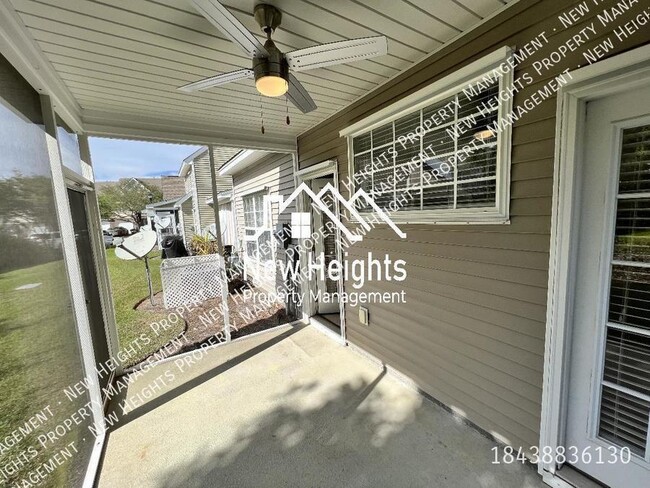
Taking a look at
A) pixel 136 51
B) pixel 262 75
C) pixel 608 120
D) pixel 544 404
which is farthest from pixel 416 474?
pixel 136 51

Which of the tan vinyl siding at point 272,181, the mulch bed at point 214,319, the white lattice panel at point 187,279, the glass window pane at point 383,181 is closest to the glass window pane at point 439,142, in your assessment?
the glass window pane at point 383,181

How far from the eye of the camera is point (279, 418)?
2.21 m

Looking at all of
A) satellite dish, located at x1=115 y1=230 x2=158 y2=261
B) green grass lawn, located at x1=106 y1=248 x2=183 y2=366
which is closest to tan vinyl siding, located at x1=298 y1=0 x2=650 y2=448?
green grass lawn, located at x1=106 y1=248 x2=183 y2=366

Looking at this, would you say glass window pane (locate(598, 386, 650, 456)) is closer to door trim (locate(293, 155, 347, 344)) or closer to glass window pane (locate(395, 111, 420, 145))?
glass window pane (locate(395, 111, 420, 145))

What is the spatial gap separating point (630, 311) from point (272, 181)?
14.9 feet

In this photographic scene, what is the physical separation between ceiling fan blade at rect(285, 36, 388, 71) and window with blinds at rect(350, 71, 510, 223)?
0.80m

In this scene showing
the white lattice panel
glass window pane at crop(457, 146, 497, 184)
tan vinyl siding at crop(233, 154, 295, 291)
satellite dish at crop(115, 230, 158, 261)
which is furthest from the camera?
the white lattice panel

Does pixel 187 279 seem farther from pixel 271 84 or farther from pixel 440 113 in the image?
pixel 440 113

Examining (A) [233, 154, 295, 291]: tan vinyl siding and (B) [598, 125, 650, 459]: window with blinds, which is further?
(A) [233, 154, 295, 291]: tan vinyl siding

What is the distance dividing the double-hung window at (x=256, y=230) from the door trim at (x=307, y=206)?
1.50 m

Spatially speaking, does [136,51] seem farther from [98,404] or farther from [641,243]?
[641,243]

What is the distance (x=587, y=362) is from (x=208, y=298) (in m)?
5.38

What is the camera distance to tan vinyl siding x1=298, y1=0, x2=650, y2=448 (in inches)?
58.9

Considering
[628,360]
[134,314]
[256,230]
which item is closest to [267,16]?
[628,360]
